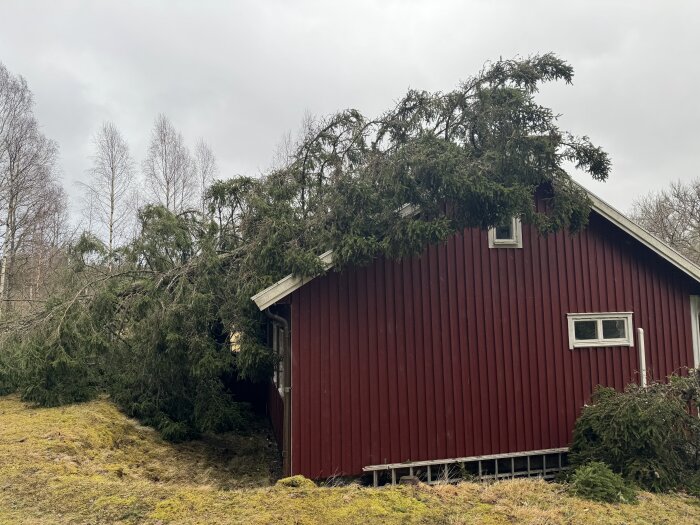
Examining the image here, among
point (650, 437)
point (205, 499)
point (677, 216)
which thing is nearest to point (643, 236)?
point (650, 437)

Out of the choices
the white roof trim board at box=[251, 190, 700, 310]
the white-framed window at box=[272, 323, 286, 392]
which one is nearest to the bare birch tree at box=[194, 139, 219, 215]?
the white-framed window at box=[272, 323, 286, 392]

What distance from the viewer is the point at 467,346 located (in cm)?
791

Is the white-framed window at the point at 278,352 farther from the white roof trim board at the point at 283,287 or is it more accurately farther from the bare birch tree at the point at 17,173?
the bare birch tree at the point at 17,173

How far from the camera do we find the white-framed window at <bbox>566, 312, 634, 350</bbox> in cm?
842

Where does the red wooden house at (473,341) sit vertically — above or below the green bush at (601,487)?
above

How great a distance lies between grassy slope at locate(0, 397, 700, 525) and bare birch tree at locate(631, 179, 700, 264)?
2407cm

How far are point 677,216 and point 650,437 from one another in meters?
25.3

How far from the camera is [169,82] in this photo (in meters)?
22.3

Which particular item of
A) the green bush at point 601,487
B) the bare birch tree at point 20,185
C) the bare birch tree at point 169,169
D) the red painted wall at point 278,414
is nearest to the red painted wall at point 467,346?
the red painted wall at point 278,414

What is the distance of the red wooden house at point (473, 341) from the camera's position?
23.4ft

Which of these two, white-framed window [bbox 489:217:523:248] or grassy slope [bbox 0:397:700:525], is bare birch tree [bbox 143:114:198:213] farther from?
white-framed window [bbox 489:217:523:248]

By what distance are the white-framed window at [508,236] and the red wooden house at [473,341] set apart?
0.09ft

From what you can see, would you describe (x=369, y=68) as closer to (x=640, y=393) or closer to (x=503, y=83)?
(x=503, y=83)

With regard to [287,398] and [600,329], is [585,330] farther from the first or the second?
[287,398]
